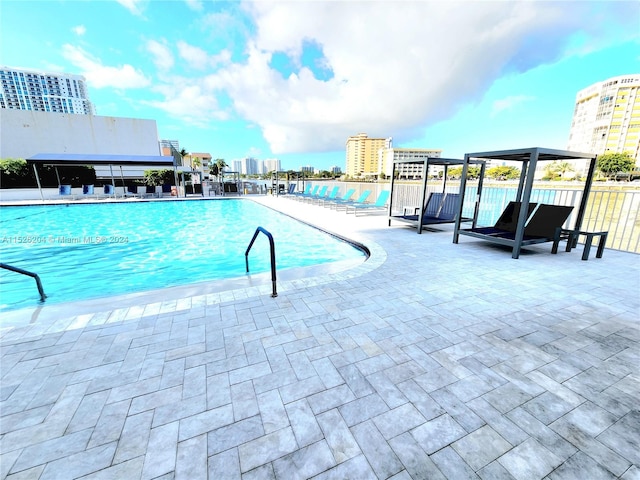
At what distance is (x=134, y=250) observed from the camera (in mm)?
7215

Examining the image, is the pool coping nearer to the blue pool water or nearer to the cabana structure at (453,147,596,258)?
the blue pool water

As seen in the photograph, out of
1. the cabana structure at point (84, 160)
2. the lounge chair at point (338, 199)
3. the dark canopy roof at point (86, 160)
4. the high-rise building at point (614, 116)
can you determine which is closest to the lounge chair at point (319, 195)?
the lounge chair at point (338, 199)

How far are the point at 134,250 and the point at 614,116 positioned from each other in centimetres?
11493

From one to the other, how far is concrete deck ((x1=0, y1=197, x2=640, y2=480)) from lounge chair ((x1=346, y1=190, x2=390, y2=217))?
6918mm

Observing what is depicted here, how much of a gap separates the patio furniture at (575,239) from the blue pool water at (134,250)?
3995 millimetres

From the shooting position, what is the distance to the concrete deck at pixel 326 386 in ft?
4.66

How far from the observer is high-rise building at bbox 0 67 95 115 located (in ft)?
254

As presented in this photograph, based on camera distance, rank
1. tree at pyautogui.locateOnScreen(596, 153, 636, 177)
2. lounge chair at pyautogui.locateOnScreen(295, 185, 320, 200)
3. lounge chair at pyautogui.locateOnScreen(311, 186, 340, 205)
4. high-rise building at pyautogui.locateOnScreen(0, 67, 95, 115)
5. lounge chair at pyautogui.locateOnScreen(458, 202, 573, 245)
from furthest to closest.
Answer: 1. high-rise building at pyautogui.locateOnScreen(0, 67, 95, 115)
2. tree at pyautogui.locateOnScreen(596, 153, 636, 177)
3. lounge chair at pyautogui.locateOnScreen(295, 185, 320, 200)
4. lounge chair at pyautogui.locateOnScreen(311, 186, 340, 205)
5. lounge chair at pyautogui.locateOnScreen(458, 202, 573, 245)

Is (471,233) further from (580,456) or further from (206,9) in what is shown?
(206,9)

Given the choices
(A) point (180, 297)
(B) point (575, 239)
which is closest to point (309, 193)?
Result: (B) point (575, 239)

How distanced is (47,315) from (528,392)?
15.2 ft

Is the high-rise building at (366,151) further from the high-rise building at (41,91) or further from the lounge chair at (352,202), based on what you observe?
the lounge chair at (352,202)

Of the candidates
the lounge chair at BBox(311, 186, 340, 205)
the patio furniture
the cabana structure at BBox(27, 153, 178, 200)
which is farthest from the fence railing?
the cabana structure at BBox(27, 153, 178, 200)

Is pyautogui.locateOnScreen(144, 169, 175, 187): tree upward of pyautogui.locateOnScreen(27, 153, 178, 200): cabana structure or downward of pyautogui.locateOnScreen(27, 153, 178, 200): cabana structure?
downward
